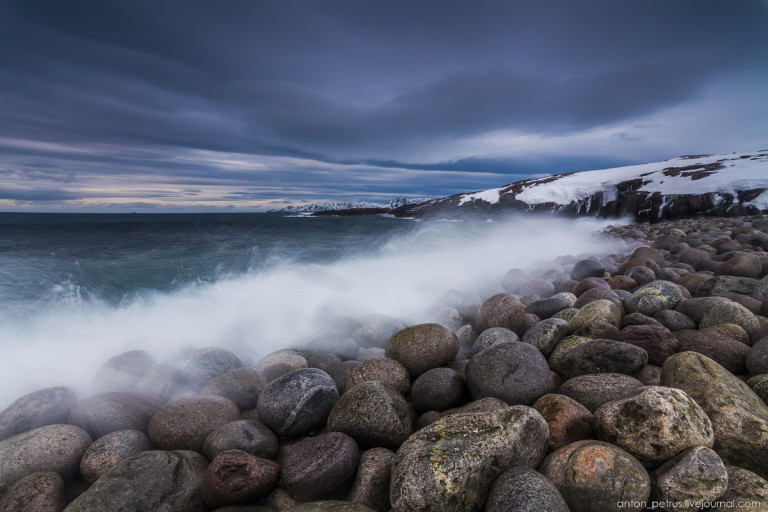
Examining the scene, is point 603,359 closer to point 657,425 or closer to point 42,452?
point 657,425

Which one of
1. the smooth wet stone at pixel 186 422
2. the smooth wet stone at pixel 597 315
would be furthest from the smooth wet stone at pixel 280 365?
the smooth wet stone at pixel 597 315

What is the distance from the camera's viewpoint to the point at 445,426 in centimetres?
271

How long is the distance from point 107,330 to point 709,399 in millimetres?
10406

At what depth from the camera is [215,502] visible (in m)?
2.99

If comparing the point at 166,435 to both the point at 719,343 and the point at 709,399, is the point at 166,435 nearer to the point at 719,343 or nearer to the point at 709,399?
the point at 709,399

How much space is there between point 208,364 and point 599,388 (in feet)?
17.0

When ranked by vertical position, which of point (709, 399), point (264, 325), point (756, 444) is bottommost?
point (264, 325)

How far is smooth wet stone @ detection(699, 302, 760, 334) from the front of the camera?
4403mm

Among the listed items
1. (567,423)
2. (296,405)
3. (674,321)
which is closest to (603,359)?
(567,423)

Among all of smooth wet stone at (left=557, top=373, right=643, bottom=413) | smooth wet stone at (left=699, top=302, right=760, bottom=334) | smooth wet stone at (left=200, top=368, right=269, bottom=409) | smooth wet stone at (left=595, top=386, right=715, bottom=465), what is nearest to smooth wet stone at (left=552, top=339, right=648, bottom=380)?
smooth wet stone at (left=557, top=373, right=643, bottom=413)

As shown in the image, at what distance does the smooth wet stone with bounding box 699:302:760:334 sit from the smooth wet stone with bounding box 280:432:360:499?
4.85 m

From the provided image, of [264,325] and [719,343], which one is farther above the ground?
[719,343]

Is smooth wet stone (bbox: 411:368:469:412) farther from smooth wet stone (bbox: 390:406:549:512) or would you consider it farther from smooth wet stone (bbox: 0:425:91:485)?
smooth wet stone (bbox: 0:425:91:485)

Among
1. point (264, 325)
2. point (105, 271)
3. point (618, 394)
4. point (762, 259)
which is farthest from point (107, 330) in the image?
point (762, 259)
